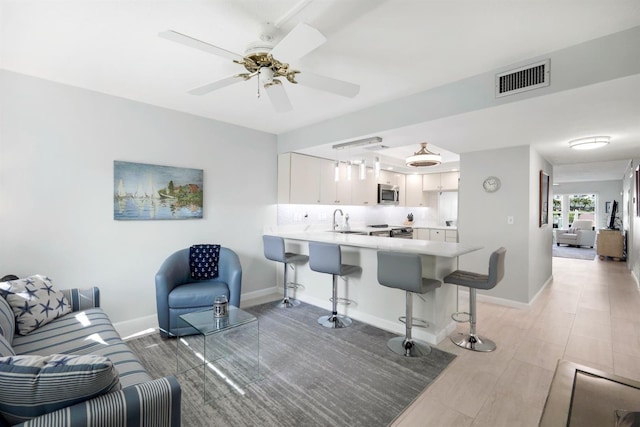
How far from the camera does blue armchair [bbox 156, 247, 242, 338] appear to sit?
296 centimetres

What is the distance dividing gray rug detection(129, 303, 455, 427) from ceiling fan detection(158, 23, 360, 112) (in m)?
2.19

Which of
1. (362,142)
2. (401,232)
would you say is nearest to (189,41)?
(362,142)

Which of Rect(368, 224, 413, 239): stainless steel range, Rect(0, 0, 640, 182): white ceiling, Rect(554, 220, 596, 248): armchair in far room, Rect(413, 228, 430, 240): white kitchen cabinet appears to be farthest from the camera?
Rect(554, 220, 596, 248): armchair in far room

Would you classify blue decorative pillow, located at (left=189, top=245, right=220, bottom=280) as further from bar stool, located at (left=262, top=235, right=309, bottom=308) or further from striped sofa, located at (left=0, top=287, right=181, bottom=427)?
striped sofa, located at (left=0, top=287, right=181, bottom=427)

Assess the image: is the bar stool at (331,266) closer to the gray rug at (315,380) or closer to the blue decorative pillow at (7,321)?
the gray rug at (315,380)

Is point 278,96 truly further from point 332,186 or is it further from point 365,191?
point 365,191

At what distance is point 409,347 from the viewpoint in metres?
2.74

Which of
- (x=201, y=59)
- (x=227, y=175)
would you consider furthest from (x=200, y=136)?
(x=201, y=59)

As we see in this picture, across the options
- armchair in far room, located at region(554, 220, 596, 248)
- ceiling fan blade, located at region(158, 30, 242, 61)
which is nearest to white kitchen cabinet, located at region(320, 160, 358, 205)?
ceiling fan blade, located at region(158, 30, 242, 61)

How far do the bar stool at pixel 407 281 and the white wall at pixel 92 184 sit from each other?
2308 millimetres

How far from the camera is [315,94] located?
2980 millimetres

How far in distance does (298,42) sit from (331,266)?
222 cm

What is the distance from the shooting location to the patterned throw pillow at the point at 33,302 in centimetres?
208

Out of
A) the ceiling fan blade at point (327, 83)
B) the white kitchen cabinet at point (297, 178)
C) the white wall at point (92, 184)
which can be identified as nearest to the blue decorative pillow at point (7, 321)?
the white wall at point (92, 184)
